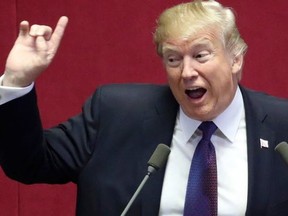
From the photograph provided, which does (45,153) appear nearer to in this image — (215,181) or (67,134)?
(67,134)

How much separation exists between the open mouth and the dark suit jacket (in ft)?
0.38

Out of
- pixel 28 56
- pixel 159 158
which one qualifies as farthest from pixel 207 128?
pixel 28 56

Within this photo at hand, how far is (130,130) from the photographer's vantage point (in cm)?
162

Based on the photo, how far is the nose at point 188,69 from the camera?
1508 millimetres

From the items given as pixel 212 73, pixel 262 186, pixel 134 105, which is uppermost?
pixel 212 73

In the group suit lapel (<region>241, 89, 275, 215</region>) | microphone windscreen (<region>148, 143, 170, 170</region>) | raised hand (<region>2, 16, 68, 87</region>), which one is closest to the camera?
microphone windscreen (<region>148, 143, 170, 170</region>)

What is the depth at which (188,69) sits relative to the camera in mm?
1509

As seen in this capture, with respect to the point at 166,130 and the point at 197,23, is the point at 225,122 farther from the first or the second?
the point at 197,23

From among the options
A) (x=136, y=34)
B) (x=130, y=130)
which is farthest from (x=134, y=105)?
(x=136, y=34)

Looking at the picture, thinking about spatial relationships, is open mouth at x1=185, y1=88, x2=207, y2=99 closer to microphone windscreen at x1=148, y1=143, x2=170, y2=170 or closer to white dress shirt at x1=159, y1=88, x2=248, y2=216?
white dress shirt at x1=159, y1=88, x2=248, y2=216

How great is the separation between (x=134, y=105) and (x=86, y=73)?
62 cm

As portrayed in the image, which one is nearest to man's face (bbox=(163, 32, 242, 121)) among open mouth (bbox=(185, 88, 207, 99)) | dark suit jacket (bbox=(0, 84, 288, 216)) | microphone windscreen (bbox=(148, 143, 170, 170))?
open mouth (bbox=(185, 88, 207, 99))

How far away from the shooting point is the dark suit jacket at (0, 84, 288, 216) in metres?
1.53

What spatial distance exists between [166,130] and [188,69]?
17cm
